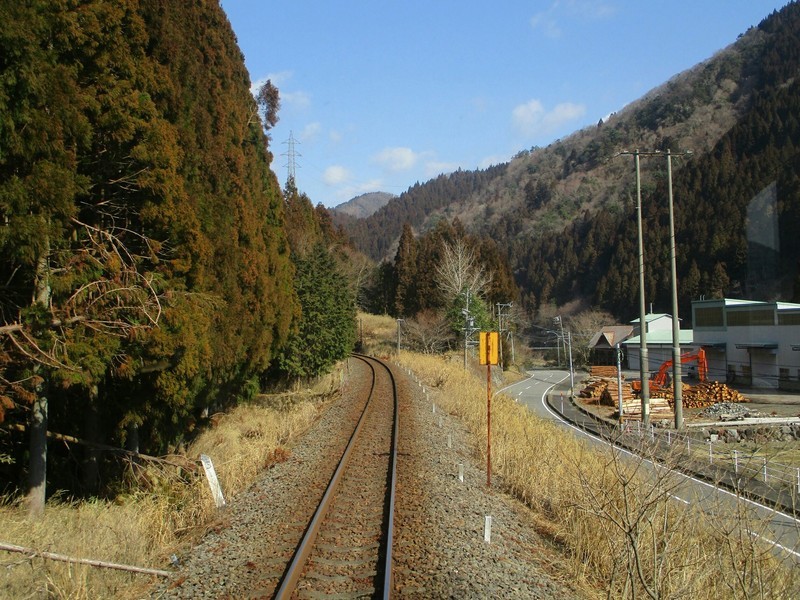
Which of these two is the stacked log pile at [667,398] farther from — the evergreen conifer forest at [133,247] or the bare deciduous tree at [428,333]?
the bare deciduous tree at [428,333]

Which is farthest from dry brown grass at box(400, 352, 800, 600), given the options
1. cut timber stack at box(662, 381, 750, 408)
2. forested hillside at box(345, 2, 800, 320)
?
cut timber stack at box(662, 381, 750, 408)

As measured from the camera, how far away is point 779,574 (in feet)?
17.8

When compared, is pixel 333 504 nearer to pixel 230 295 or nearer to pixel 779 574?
pixel 779 574

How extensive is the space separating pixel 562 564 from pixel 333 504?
10.4ft

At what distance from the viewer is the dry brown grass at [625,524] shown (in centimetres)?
490

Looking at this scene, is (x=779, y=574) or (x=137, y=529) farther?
(x=137, y=529)

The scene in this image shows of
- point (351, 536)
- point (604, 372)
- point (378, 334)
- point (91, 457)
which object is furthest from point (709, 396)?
point (378, 334)

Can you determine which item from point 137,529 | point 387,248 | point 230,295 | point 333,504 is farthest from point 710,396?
point 387,248

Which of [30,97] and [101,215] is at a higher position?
[30,97]

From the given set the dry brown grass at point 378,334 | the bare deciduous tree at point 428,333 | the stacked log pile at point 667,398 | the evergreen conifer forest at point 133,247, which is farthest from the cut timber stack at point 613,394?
the dry brown grass at point 378,334

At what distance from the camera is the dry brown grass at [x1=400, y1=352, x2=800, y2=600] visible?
490 cm

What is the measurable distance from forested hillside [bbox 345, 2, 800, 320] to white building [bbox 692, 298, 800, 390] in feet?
18.2

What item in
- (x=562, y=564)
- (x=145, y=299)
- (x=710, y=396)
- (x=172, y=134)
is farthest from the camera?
(x=710, y=396)

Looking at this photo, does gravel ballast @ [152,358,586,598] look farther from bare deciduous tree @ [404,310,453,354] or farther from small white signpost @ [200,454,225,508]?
bare deciduous tree @ [404,310,453,354]
